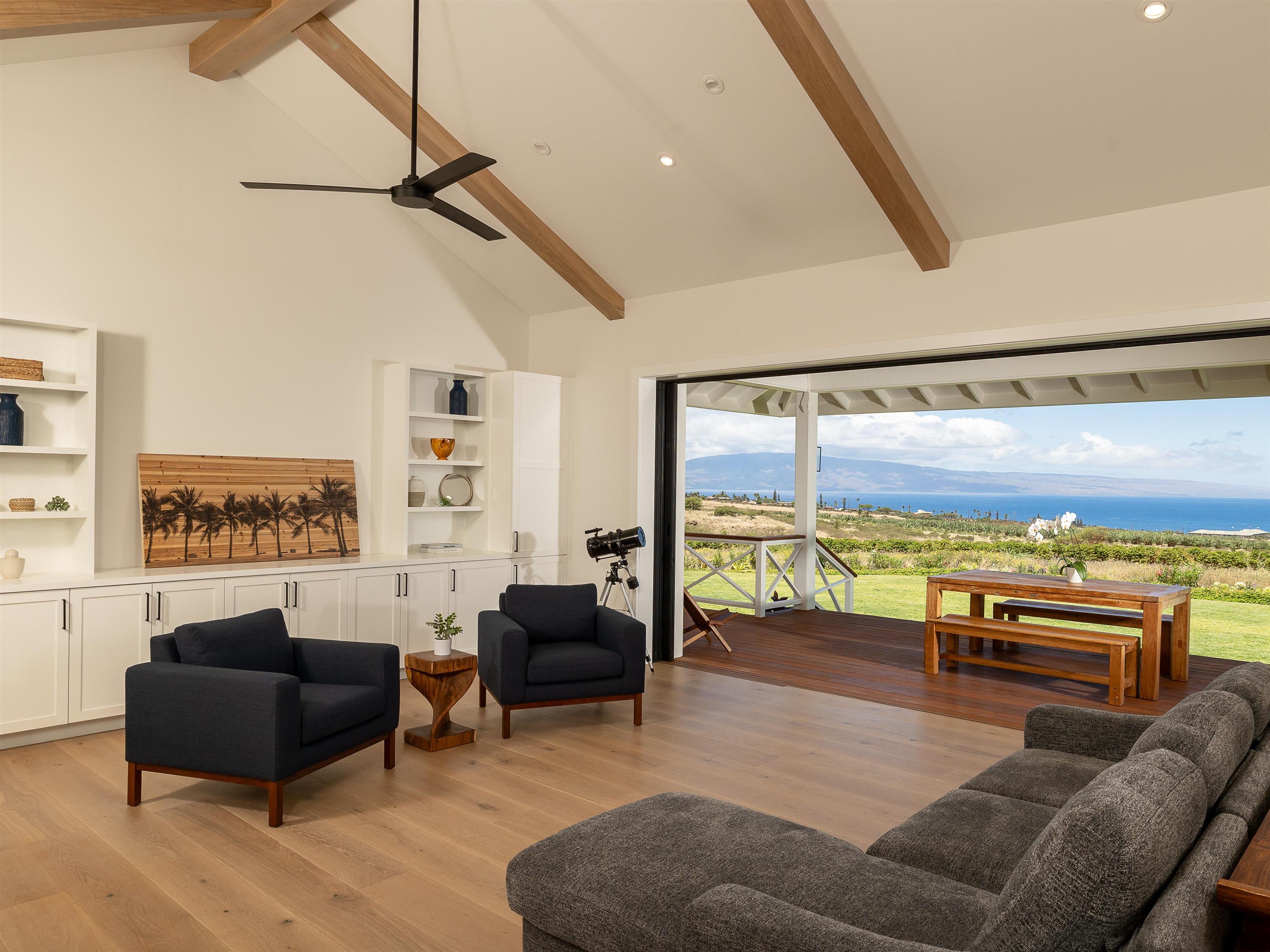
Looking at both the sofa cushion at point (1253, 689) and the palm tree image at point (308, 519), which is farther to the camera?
the palm tree image at point (308, 519)

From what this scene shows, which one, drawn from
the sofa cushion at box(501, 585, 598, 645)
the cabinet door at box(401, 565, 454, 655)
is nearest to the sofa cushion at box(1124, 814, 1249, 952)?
the sofa cushion at box(501, 585, 598, 645)

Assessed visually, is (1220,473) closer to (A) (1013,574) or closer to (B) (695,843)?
(A) (1013,574)

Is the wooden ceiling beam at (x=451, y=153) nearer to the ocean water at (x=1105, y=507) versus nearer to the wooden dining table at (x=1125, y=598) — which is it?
the wooden dining table at (x=1125, y=598)

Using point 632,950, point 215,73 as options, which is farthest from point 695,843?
point 215,73

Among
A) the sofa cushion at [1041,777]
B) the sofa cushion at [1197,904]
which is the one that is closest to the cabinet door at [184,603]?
the sofa cushion at [1041,777]

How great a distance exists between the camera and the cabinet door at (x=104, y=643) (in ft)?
15.2

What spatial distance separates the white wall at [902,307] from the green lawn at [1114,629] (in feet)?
12.9

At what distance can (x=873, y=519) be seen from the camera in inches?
547

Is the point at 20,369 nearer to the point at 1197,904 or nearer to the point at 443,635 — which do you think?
the point at 443,635

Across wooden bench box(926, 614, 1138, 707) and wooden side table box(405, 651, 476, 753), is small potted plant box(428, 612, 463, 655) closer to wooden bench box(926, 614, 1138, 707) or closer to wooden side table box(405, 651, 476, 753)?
wooden side table box(405, 651, 476, 753)

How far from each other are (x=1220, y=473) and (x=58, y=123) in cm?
1383

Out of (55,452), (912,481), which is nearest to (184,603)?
(55,452)

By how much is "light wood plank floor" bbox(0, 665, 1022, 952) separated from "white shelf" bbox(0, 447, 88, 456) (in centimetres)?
157

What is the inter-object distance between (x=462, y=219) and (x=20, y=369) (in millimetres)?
2571
